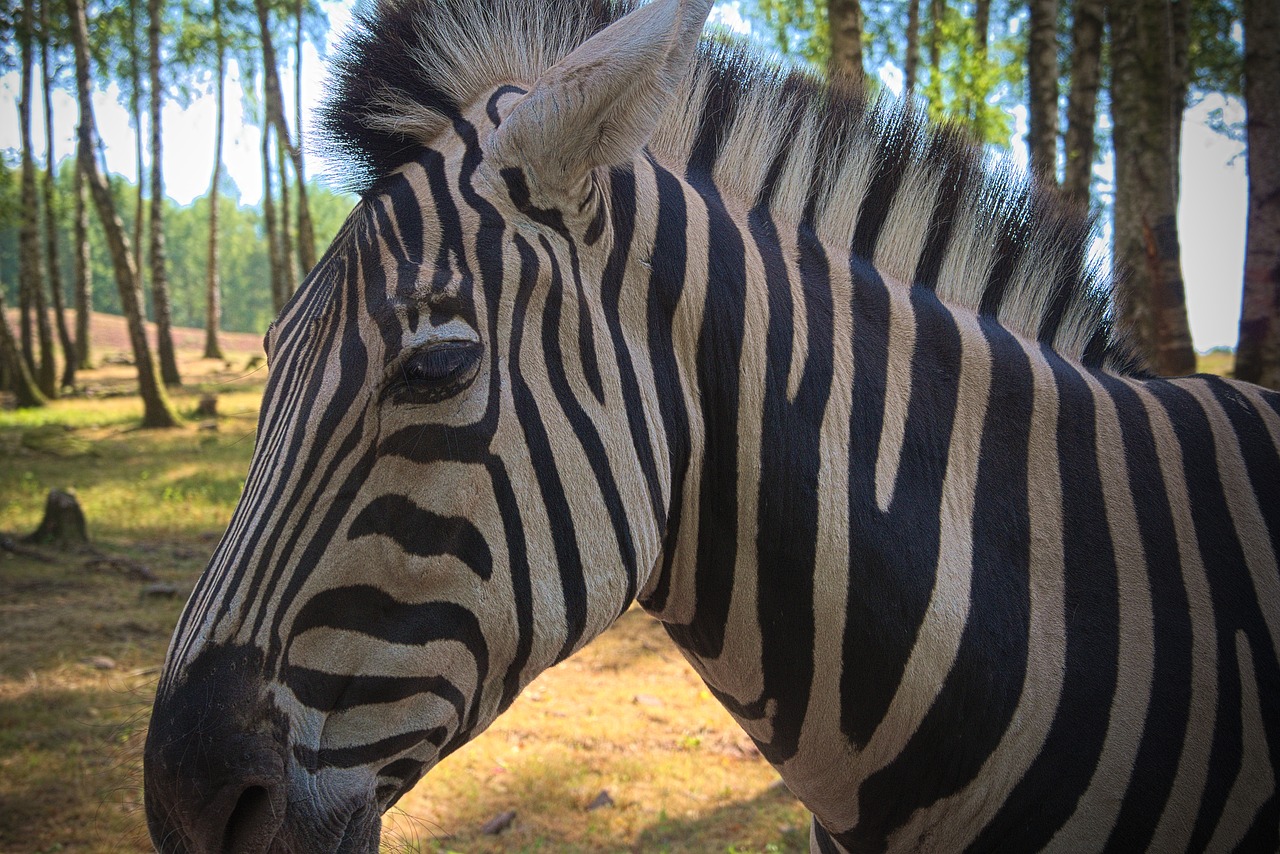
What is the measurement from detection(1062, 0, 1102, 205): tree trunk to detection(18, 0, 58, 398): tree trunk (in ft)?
74.2

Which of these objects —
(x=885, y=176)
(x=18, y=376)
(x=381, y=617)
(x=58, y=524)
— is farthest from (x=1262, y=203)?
(x=18, y=376)

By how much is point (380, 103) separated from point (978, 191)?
4.67 ft

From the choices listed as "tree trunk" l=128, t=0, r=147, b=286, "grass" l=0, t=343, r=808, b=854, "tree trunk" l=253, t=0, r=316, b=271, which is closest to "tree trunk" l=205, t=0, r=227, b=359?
"tree trunk" l=128, t=0, r=147, b=286

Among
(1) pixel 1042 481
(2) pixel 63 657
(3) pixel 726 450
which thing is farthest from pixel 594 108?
(2) pixel 63 657

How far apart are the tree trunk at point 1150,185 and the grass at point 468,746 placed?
4710mm

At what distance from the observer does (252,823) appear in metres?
1.28

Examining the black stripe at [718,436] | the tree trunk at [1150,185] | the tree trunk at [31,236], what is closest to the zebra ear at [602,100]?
the black stripe at [718,436]

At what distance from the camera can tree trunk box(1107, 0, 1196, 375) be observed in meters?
6.44

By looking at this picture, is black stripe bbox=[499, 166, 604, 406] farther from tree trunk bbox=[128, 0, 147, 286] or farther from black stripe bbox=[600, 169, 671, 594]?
tree trunk bbox=[128, 0, 147, 286]

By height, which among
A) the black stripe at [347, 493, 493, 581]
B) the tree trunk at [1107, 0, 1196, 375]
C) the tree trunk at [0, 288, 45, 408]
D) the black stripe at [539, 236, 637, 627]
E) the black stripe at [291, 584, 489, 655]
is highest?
the tree trunk at [1107, 0, 1196, 375]

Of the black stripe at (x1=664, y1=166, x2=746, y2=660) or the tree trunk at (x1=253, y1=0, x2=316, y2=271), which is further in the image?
the tree trunk at (x1=253, y1=0, x2=316, y2=271)

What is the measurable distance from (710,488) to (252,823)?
98 centimetres

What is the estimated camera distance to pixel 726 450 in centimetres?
159

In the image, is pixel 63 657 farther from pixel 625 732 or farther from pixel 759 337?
pixel 759 337
